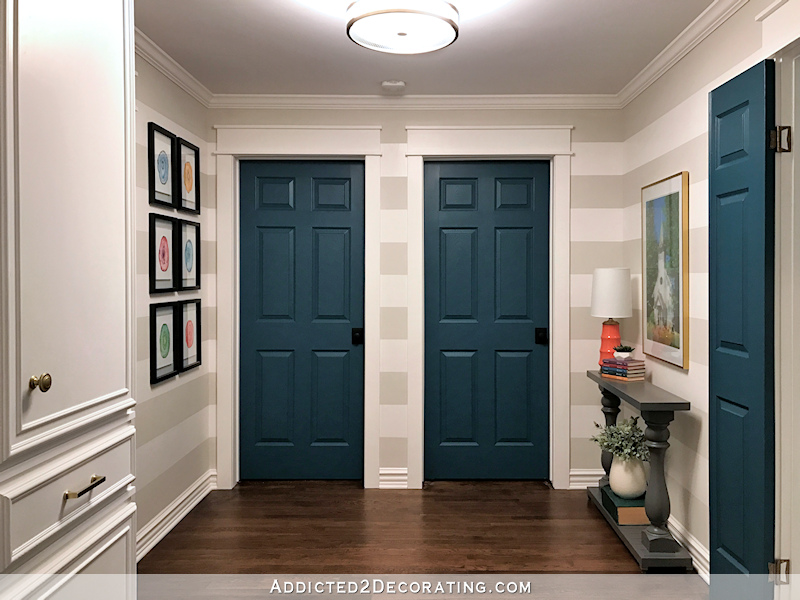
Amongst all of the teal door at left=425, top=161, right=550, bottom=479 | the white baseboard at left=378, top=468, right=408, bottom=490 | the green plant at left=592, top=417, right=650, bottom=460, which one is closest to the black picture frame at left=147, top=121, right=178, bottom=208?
the teal door at left=425, top=161, right=550, bottom=479

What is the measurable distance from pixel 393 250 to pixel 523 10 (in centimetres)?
167

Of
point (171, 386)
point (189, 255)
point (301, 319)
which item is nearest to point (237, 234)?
point (189, 255)

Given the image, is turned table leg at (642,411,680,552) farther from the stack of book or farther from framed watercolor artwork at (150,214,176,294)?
framed watercolor artwork at (150,214,176,294)

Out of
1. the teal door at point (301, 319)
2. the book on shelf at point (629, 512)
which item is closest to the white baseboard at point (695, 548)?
the book on shelf at point (629, 512)

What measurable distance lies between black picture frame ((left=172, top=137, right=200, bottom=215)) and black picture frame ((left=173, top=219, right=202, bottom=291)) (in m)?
0.10

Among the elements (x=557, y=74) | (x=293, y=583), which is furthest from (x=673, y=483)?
(x=557, y=74)

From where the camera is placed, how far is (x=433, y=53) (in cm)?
301

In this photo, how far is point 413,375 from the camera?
12.4ft

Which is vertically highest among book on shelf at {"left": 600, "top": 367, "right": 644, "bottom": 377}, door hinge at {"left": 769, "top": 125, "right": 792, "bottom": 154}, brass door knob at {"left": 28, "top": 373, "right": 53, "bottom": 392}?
door hinge at {"left": 769, "top": 125, "right": 792, "bottom": 154}

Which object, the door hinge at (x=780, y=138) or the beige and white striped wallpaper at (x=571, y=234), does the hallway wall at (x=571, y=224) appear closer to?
the beige and white striped wallpaper at (x=571, y=234)

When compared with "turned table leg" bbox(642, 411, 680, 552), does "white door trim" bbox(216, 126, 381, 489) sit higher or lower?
higher

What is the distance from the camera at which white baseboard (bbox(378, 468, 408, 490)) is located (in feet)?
12.4

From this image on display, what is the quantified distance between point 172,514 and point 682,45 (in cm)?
359

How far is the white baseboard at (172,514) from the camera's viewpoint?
284 centimetres
